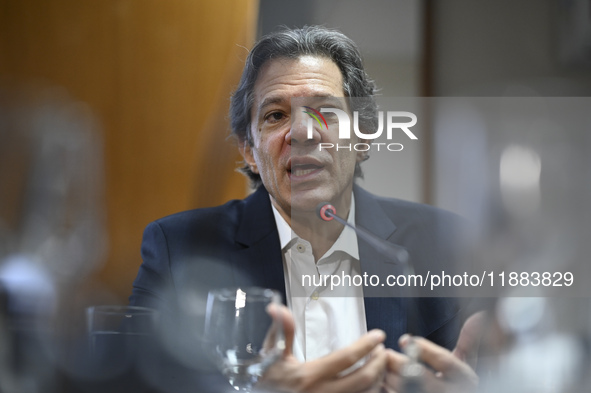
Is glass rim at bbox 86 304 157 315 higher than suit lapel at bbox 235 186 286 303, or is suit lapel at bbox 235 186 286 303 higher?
suit lapel at bbox 235 186 286 303

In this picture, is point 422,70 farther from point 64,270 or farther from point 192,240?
point 64,270

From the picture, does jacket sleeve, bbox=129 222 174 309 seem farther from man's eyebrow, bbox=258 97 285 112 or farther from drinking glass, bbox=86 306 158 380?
man's eyebrow, bbox=258 97 285 112

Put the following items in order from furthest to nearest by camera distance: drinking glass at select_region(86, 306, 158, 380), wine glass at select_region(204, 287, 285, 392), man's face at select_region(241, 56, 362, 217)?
1. man's face at select_region(241, 56, 362, 217)
2. drinking glass at select_region(86, 306, 158, 380)
3. wine glass at select_region(204, 287, 285, 392)

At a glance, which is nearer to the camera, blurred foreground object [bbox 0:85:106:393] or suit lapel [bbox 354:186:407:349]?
suit lapel [bbox 354:186:407:349]

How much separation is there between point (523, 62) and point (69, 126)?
1032 millimetres

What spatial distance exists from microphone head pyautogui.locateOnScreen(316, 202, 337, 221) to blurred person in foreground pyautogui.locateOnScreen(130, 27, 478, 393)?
11 mm

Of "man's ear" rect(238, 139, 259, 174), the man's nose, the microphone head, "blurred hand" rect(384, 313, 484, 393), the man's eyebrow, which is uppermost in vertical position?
the man's eyebrow

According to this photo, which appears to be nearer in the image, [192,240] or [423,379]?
[423,379]

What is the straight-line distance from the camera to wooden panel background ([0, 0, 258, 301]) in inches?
51.0

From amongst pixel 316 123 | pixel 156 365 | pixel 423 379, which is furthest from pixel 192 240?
pixel 423 379

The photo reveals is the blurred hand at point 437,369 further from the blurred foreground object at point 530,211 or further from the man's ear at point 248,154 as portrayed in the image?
the man's ear at point 248,154

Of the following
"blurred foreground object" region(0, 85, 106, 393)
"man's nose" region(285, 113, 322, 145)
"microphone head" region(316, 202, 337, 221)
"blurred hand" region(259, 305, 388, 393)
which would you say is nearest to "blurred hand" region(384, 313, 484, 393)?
"blurred hand" region(259, 305, 388, 393)

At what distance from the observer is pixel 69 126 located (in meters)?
1.32

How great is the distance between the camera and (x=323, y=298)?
3.91 ft
